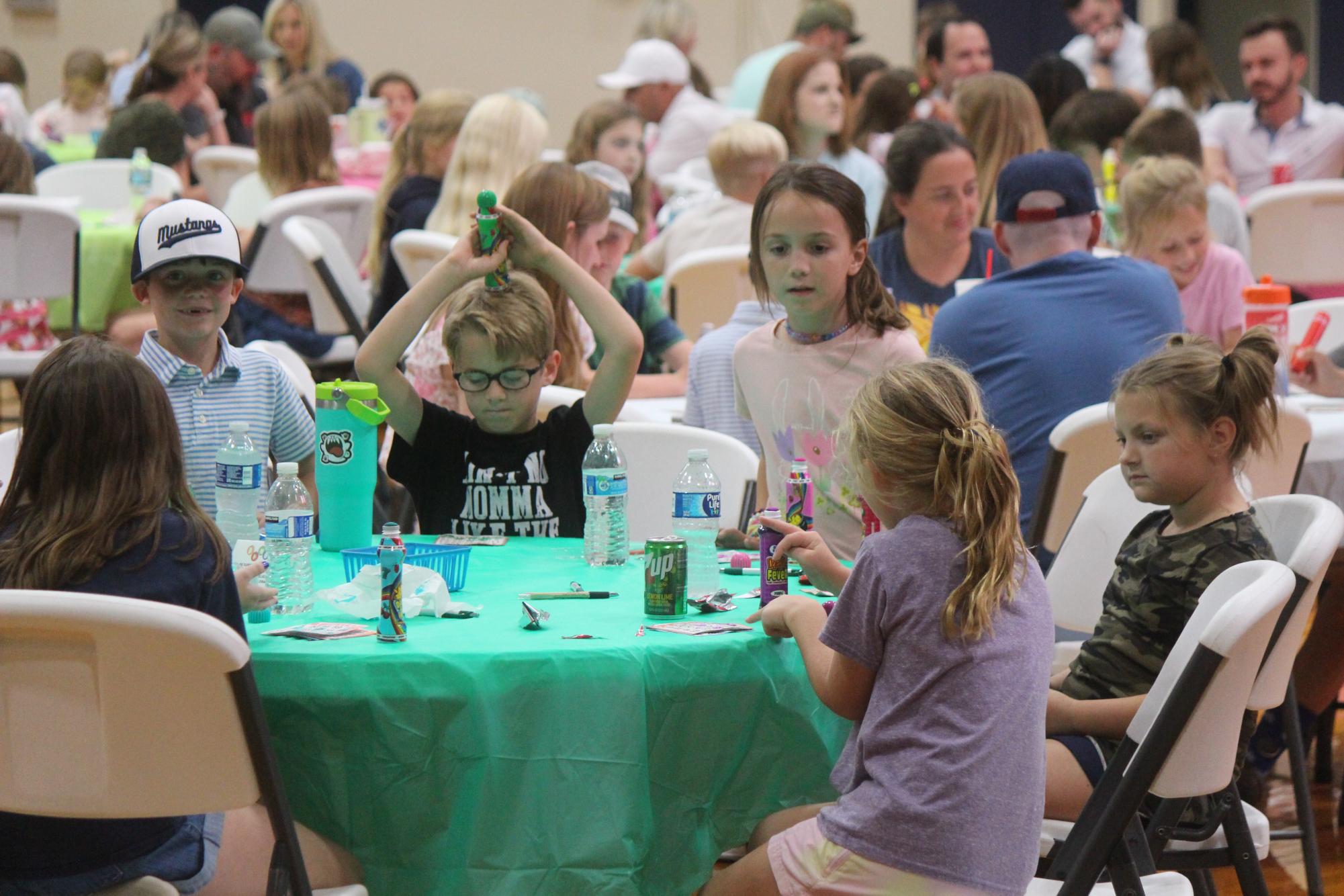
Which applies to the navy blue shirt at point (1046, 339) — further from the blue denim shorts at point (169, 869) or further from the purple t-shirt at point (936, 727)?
the blue denim shorts at point (169, 869)

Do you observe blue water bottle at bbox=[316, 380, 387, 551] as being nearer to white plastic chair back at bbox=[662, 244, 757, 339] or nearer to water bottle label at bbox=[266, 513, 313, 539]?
water bottle label at bbox=[266, 513, 313, 539]

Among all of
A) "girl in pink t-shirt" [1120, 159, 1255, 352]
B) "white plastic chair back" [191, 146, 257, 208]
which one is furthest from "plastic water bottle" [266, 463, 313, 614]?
"white plastic chair back" [191, 146, 257, 208]

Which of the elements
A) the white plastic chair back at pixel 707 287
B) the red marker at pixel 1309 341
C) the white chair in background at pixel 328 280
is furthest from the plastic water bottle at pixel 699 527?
the white chair in background at pixel 328 280

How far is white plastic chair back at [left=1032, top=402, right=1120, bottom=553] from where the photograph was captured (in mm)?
3271

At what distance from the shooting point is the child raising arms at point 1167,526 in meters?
2.53

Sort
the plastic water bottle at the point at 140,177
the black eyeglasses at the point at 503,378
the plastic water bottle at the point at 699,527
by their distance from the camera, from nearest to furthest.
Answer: the plastic water bottle at the point at 699,527 → the black eyeglasses at the point at 503,378 → the plastic water bottle at the point at 140,177

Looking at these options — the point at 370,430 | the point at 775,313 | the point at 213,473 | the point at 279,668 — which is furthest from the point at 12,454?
the point at 775,313

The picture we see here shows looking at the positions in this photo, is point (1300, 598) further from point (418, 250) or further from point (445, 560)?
point (418, 250)

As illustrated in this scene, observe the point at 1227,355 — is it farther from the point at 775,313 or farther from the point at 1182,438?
the point at 775,313

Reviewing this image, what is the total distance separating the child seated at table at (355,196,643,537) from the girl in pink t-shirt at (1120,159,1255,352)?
212 cm

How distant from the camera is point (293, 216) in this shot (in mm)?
6148

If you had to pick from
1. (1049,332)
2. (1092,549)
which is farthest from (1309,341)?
(1092,549)

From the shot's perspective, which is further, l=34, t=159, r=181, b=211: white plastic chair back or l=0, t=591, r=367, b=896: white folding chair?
l=34, t=159, r=181, b=211: white plastic chair back

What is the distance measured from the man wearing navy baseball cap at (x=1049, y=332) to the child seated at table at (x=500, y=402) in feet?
2.64
